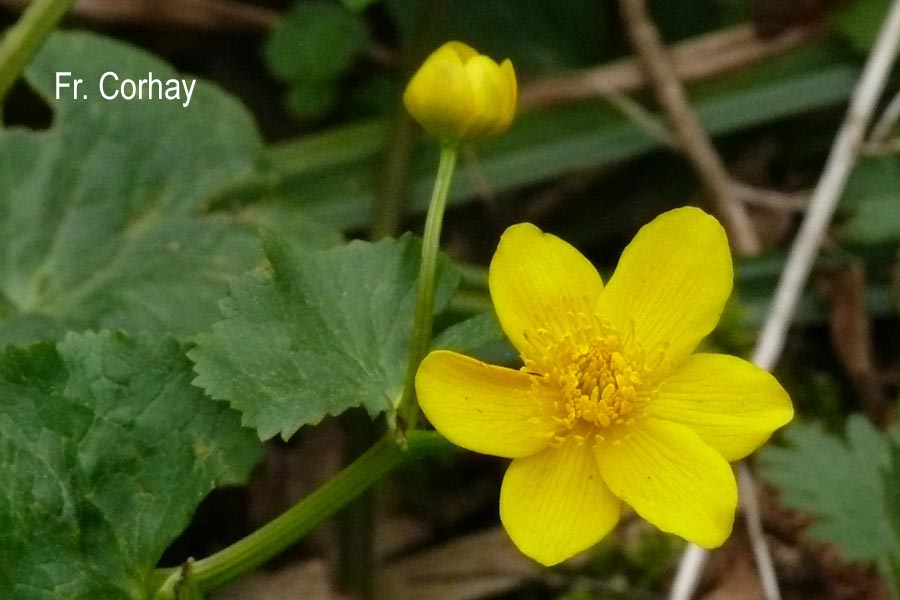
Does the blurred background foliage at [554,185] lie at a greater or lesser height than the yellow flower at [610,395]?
lesser

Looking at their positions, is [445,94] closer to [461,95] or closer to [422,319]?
[461,95]

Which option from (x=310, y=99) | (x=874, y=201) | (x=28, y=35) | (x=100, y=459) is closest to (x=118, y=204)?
(x=28, y=35)

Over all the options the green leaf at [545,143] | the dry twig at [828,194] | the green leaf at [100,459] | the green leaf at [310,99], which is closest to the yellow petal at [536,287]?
the green leaf at [100,459]

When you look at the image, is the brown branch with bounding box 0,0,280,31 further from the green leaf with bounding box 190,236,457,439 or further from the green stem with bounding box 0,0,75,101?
the green leaf with bounding box 190,236,457,439

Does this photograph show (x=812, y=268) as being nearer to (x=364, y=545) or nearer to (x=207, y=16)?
(x=364, y=545)

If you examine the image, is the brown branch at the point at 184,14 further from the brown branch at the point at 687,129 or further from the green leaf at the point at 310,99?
the brown branch at the point at 687,129

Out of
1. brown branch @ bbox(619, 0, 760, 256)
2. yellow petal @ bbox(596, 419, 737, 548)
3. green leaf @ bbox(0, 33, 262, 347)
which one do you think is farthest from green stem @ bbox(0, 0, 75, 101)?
brown branch @ bbox(619, 0, 760, 256)
